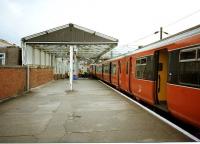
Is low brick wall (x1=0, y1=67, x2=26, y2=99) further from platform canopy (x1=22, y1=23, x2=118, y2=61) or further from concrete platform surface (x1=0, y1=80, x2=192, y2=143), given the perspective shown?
concrete platform surface (x1=0, y1=80, x2=192, y2=143)

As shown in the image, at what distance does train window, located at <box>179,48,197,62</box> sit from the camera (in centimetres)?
794

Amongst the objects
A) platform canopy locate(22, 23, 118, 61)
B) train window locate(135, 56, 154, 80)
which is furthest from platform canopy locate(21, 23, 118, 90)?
train window locate(135, 56, 154, 80)

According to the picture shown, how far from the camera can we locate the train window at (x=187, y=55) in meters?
7.94

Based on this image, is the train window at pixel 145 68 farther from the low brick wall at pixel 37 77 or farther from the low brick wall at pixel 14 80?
the low brick wall at pixel 37 77

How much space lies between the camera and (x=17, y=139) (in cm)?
767

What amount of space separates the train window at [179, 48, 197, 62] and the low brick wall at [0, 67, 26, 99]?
10194 millimetres

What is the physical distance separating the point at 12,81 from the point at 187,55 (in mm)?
12386

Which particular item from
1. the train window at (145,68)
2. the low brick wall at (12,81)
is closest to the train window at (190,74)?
the train window at (145,68)

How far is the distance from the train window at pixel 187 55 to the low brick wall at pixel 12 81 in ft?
33.4

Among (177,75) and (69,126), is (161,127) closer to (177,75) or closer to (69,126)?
(177,75)

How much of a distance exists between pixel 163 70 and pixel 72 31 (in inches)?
563

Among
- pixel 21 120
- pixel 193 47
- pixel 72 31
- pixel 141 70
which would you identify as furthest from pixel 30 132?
pixel 72 31

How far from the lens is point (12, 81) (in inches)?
721

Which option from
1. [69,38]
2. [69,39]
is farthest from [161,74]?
[69,38]
